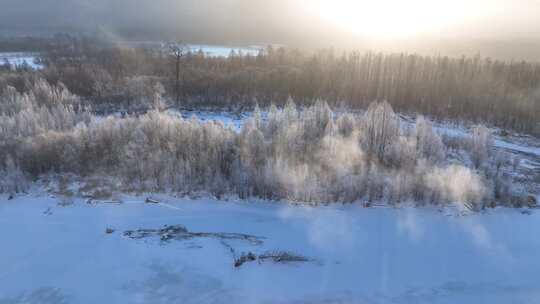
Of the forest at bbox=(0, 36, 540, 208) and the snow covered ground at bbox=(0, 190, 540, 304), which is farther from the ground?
the forest at bbox=(0, 36, 540, 208)

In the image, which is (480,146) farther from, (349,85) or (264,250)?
(349,85)

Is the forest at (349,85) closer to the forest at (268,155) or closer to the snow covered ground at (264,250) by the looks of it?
the forest at (268,155)

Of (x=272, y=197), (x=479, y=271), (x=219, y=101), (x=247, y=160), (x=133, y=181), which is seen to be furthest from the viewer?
(x=219, y=101)

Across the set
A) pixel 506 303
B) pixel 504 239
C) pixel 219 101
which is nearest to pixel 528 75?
pixel 219 101

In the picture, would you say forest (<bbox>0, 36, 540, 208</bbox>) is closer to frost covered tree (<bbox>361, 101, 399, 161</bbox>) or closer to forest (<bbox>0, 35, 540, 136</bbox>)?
frost covered tree (<bbox>361, 101, 399, 161</bbox>)

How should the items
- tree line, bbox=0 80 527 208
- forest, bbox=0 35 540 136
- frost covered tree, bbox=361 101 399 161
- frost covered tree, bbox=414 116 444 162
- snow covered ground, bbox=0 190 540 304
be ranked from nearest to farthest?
snow covered ground, bbox=0 190 540 304 → tree line, bbox=0 80 527 208 → frost covered tree, bbox=414 116 444 162 → frost covered tree, bbox=361 101 399 161 → forest, bbox=0 35 540 136

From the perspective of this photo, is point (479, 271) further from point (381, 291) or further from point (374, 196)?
point (374, 196)

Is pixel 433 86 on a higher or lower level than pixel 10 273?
higher

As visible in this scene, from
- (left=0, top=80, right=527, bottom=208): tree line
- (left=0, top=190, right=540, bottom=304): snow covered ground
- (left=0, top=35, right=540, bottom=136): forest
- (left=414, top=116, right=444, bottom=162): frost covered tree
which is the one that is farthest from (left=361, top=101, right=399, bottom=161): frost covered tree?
(left=0, top=35, right=540, bottom=136): forest
